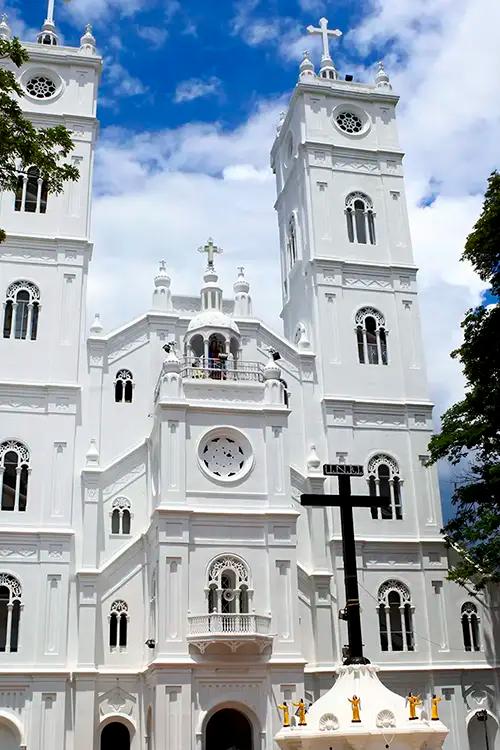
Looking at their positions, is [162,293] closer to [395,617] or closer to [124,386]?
[124,386]

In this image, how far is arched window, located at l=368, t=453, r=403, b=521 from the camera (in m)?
33.7

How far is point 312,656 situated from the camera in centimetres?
3006

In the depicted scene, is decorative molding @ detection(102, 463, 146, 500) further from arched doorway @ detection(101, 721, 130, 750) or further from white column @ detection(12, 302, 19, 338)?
arched doorway @ detection(101, 721, 130, 750)

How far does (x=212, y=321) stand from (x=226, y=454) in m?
5.64

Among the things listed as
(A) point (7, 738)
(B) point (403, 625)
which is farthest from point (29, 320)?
(B) point (403, 625)

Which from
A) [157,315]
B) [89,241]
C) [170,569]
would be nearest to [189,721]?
[170,569]

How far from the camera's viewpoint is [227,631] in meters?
26.9

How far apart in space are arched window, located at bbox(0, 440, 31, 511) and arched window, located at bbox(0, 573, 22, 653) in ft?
8.51

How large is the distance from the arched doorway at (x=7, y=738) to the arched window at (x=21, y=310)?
45.1 feet

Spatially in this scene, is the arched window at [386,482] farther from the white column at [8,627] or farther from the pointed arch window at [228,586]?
the white column at [8,627]

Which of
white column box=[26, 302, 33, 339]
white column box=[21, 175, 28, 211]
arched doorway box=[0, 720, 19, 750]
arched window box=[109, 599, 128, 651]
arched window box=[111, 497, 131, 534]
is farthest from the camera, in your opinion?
white column box=[21, 175, 28, 211]

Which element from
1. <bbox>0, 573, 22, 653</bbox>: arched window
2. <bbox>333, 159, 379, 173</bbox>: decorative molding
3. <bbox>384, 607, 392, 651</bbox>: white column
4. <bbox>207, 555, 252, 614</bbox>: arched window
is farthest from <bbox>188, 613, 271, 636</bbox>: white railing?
<bbox>333, 159, 379, 173</bbox>: decorative molding

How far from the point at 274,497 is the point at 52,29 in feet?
81.1

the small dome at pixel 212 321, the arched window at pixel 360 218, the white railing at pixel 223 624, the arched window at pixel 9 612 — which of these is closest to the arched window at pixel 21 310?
the small dome at pixel 212 321
